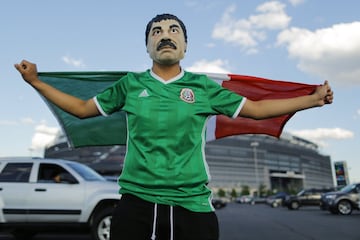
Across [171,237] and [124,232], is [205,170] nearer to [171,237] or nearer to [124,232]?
[171,237]

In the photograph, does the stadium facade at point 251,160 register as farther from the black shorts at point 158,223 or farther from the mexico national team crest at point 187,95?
the black shorts at point 158,223

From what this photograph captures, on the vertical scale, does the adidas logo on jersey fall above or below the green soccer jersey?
above

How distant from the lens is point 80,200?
23.5 feet

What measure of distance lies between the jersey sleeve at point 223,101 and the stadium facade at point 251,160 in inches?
3573

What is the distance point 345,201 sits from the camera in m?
18.5

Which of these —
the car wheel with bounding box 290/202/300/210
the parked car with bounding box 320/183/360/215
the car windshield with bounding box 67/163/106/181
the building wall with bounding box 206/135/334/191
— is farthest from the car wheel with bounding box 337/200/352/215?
the building wall with bounding box 206/135/334/191

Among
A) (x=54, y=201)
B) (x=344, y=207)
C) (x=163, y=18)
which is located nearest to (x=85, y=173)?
(x=54, y=201)

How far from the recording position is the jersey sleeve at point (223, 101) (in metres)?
2.05

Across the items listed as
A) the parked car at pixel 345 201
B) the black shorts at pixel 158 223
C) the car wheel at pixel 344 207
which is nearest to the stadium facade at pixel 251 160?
the parked car at pixel 345 201

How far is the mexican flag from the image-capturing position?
2.89m

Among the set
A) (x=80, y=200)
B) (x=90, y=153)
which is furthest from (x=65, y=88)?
(x=90, y=153)

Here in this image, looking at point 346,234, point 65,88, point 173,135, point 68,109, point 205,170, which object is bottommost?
point 346,234

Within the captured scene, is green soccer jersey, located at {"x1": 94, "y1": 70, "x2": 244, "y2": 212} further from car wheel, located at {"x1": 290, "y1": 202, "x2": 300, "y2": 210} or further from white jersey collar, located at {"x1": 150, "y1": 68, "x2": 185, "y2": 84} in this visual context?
car wheel, located at {"x1": 290, "y1": 202, "x2": 300, "y2": 210}

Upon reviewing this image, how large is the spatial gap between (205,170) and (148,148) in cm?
30
